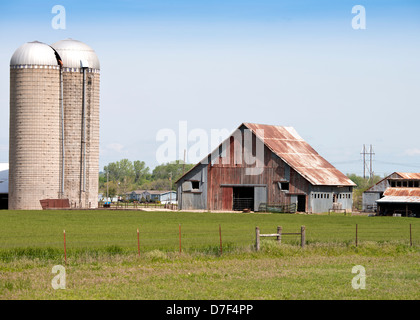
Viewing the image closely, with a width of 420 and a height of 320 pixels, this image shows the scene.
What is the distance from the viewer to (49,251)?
28562 mm

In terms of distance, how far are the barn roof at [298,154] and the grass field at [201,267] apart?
3250 cm

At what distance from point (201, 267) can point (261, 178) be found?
47500 mm

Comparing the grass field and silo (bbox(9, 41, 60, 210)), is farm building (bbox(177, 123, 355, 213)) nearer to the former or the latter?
silo (bbox(9, 41, 60, 210))

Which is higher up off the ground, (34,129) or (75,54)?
(75,54)

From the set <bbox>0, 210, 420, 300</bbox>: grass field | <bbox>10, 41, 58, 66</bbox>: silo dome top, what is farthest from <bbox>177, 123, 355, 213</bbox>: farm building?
<bbox>0, 210, 420, 300</bbox>: grass field

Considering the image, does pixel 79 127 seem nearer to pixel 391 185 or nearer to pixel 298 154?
pixel 298 154

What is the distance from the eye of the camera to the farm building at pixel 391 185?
78.1 meters

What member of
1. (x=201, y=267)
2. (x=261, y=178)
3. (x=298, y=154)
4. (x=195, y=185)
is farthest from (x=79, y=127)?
(x=201, y=267)

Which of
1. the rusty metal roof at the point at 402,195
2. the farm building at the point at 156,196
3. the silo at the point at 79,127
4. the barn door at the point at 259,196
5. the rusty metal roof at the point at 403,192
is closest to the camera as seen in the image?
the rusty metal roof at the point at 402,195

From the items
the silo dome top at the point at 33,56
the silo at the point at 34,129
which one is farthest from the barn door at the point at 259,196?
the silo dome top at the point at 33,56

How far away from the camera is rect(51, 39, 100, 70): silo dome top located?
79.5 m

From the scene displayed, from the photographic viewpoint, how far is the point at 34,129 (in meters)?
77.1

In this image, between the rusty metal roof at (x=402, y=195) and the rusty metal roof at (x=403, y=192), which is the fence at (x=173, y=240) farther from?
the rusty metal roof at (x=403, y=192)
